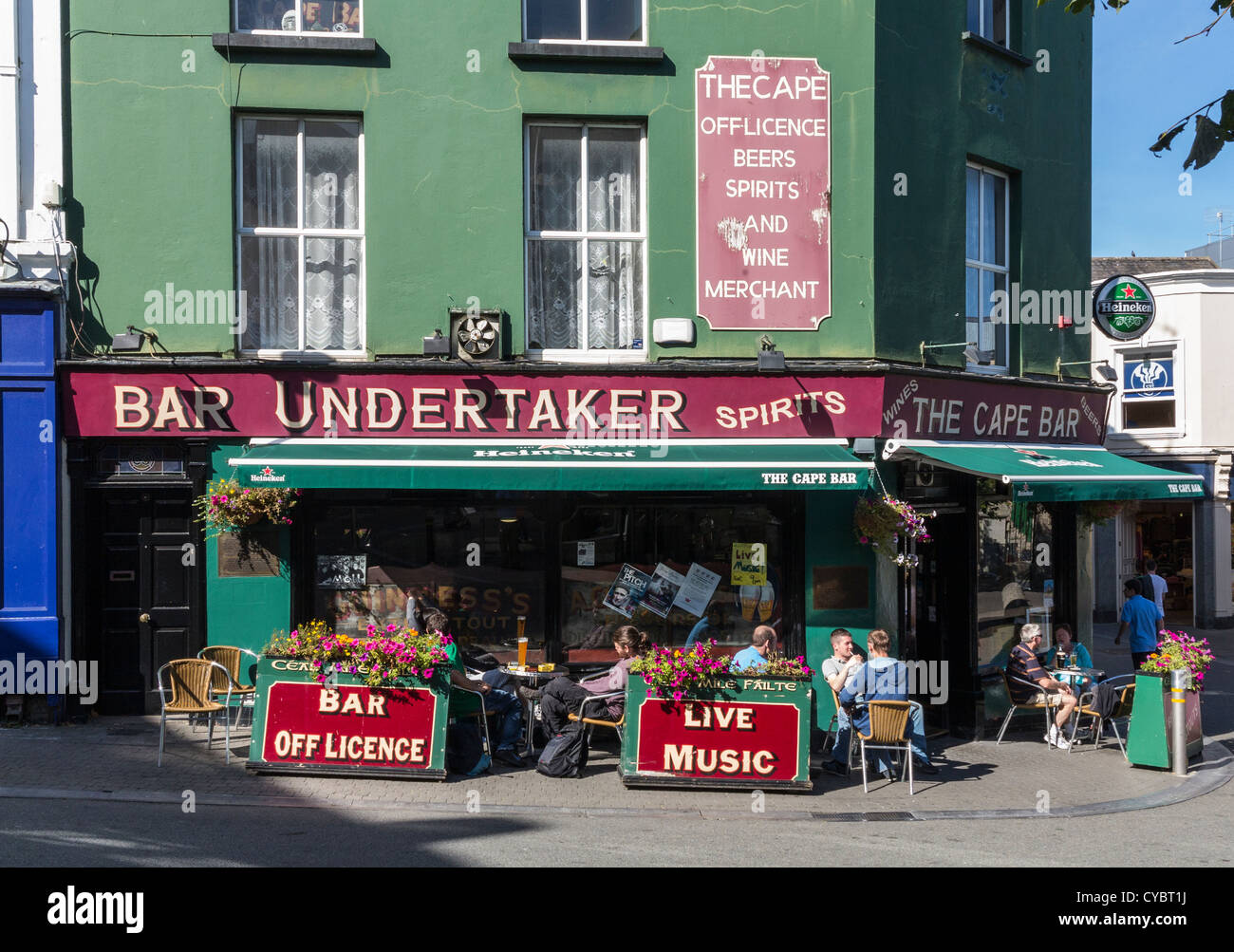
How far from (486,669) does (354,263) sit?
4.66 meters

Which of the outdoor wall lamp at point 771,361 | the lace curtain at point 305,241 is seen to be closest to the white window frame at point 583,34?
the lace curtain at point 305,241

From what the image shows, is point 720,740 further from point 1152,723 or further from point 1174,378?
point 1174,378

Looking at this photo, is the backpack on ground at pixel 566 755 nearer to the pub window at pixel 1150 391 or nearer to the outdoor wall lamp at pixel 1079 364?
the outdoor wall lamp at pixel 1079 364

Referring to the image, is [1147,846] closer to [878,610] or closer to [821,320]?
[878,610]

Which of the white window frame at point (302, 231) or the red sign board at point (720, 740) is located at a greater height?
the white window frame at point (302, 231)

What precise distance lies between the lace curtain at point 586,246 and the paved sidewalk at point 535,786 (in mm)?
4498

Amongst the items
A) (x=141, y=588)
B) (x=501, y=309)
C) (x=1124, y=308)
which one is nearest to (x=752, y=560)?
(x=501, y=309)

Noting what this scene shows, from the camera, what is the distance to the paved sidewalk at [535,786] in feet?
30.3

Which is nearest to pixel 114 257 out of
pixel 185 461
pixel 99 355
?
pixel 99 355

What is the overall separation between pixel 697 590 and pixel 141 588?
6007mm

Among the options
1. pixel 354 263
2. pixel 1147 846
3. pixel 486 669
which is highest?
pixel 354 263

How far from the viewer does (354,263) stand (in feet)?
40.3

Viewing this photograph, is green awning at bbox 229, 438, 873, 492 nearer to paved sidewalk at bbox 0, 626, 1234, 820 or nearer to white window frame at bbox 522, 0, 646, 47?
paved sidewalk at bbox 0, 626, 1234, 820

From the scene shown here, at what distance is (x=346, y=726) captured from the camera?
9.87 metres
